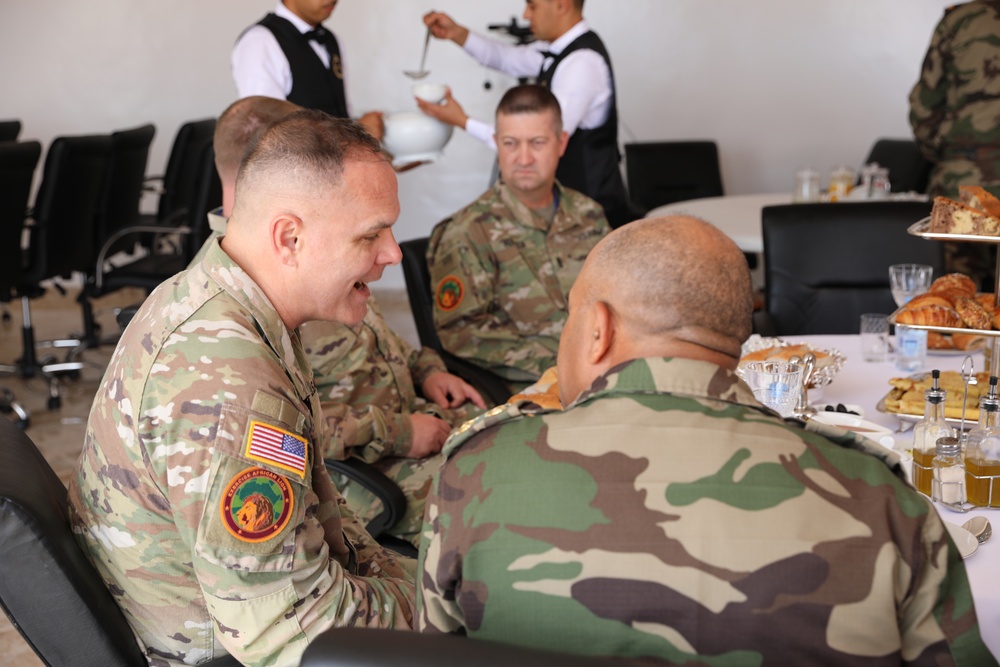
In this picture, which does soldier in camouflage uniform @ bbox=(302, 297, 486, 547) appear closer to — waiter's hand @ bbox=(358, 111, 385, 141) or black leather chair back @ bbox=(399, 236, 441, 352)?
black leather chair back @ bbox=(399, 236, 441, 352)

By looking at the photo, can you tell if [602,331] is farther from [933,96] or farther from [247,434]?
[933,96]

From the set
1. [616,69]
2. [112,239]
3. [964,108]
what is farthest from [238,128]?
[616,69]

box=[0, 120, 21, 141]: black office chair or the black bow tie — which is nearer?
the black bow tie

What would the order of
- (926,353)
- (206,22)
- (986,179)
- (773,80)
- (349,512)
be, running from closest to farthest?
(349,512), (926,353), (986,179), (773,80), (206,22)

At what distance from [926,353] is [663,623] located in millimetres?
1514

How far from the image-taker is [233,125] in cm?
235

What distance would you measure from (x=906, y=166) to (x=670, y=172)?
1142 mm

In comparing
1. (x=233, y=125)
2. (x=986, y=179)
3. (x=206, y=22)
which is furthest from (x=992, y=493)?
(x=206, y=22)

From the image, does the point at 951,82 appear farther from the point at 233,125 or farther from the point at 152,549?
the point at 152,549

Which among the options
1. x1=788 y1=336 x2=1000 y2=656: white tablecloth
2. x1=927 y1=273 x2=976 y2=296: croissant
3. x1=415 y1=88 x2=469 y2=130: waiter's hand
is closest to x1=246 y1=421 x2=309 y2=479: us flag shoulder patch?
x1=788 y1=336 x2=1000 y2=656: white tablecloth

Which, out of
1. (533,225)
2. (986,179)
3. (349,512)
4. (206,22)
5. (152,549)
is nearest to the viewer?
(152,549)

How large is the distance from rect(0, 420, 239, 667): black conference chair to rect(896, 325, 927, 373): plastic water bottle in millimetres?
1610

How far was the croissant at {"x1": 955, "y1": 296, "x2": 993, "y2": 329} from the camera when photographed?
1.95 m

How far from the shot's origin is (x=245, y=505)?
4.33 ft
